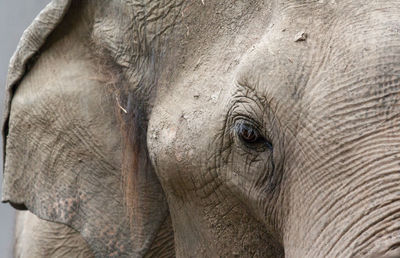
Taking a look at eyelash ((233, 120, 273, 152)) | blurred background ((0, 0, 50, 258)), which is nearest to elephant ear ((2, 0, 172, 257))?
eyelash ((233, 120, 273, 152))

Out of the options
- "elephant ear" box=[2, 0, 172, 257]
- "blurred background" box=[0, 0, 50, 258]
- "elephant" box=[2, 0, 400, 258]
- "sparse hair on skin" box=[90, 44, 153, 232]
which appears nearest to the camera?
"elephant" box=[2, 0, 400, 258]

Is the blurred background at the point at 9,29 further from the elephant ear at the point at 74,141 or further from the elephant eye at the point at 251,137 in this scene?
the elephant eye at the point at 251,137

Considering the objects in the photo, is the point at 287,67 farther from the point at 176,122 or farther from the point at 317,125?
the point at 176,122

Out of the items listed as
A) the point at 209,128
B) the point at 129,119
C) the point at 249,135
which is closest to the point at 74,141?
the point at 129,119

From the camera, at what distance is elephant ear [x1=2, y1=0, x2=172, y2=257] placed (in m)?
2.76

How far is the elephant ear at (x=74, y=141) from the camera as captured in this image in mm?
2762

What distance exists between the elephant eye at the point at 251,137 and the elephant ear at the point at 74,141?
608mm

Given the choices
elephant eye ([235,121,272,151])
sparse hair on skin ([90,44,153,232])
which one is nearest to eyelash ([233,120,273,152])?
elephant eye ([235,121,272,151])

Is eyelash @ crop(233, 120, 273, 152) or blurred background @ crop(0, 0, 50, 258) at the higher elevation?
blurred background @ crop(0, 0, 50, 258)

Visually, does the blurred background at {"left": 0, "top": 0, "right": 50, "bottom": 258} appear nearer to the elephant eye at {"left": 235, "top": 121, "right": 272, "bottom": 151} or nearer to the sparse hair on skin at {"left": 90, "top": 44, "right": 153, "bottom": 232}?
the sparse hair on skin at {"left": 90, "top": 44, "right": 153, "bottom": 232}

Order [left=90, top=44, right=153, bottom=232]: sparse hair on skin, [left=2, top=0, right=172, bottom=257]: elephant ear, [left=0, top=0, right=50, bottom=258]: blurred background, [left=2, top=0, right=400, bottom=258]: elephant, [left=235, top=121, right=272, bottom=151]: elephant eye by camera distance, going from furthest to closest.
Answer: [left=0, top=0, right=50, bottom=258]: blurred background, [left=2, top=0, right=172, bottom=257]: elephant ear, [left=90, top=44, right=153, bottom=232]: sparse hair on skin, [left=235, top=121, right=272, bottom=151]: elephant eye, [left=2, top=0, right=400, bottom=258]: elephant

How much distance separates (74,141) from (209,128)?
767 mm

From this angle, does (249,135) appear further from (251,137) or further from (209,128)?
(209,128)

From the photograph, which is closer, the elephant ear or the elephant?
the elephant
